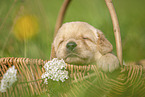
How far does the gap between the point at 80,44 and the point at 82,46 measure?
0.10 ft

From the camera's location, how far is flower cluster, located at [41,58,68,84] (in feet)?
4.88

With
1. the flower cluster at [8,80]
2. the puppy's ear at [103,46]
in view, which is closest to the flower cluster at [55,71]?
the flower cluster at [8,80]

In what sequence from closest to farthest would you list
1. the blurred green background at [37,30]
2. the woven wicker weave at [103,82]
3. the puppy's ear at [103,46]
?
the woven wicker weave at [103,82], the puppy's ear at [103,46], the blurred green background at [37,30]

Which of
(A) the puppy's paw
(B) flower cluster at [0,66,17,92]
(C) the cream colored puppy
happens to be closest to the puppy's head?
(C) the cream colored puppy

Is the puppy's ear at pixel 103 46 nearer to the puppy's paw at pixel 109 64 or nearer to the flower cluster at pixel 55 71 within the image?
the puppy's paw at pixel 109 64

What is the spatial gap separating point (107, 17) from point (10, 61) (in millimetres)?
2286

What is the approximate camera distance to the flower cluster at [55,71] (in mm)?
1489

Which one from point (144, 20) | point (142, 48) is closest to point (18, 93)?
point (142, 48)

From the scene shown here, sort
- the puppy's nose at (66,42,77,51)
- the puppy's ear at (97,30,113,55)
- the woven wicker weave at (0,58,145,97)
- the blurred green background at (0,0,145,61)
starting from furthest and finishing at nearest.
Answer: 1. the blurred green background at (0,0,145,61)
2. the puppy's ear at (97,30,113,55)
3. the puppy's nose at (66,42,77,51)
4. the woven wicker weave at (0,58,145,97)

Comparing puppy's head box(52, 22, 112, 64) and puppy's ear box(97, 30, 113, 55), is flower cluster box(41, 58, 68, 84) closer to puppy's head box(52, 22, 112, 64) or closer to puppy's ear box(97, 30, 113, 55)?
puppy's head box(52, 22, 112, 64)

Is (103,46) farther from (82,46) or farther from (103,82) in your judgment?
(103,82)

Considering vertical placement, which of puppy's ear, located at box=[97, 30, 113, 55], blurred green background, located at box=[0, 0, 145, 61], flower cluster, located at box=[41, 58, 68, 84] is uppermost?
blurred green background, located at box=[0, 0, 145, 61]

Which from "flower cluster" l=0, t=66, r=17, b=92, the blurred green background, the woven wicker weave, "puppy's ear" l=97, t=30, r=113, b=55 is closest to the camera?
the woven wicker weave

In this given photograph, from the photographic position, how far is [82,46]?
189 centimetres
